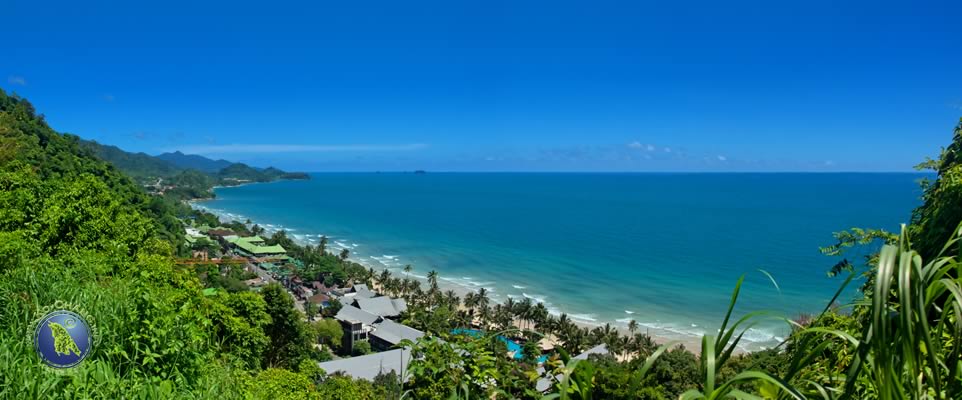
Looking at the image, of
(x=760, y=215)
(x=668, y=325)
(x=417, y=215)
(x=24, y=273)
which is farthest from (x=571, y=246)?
(x=24, y=273)

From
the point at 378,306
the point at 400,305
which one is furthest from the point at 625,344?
the point at 378,306

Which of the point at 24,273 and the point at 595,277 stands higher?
the point at 24,273

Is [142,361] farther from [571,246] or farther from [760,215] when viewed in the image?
[760,215]

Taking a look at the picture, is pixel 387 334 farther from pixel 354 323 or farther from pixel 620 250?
pixel 620 250

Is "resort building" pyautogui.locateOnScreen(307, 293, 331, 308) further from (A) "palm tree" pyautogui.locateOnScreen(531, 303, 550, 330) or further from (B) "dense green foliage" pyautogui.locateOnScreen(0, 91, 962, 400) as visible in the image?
(B) "dense green foliage" pyautogui.locateOnScreen(0, 91, 962, 400)

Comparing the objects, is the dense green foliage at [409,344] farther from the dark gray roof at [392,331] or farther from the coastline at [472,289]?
the dark gray roof at [392,331]

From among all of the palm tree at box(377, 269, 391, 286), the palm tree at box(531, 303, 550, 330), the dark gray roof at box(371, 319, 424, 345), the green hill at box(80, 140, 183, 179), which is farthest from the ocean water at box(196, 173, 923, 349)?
the green hill at box(80, 140, 183, 179)
